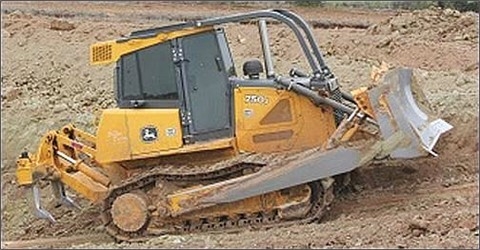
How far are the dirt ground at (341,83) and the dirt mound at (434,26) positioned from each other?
0.03 meters

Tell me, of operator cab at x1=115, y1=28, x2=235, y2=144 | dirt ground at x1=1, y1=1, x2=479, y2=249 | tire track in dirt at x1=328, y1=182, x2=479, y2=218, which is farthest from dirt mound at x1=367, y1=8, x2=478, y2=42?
operator cab at x1=115, y1=28, x2=235, y2=144

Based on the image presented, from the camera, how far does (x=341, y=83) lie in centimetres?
1717

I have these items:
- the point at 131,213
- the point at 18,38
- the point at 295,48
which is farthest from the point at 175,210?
the point at 18,38

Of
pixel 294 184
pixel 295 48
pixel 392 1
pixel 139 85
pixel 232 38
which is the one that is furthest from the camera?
pixel 392 1

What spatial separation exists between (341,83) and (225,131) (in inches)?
209

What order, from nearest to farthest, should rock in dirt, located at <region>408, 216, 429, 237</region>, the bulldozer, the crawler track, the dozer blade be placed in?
rock in dirt, located at <region>408, 216, 429, 237</region> < the dozer blade < the bulldozer < the crawler track

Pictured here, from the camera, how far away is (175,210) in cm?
1201

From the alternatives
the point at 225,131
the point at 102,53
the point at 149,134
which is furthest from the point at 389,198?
the point at 102,53

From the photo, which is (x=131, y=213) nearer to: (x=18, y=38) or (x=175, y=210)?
(x=175, y=210)

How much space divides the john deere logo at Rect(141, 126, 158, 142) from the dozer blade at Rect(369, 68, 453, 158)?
2479 mm

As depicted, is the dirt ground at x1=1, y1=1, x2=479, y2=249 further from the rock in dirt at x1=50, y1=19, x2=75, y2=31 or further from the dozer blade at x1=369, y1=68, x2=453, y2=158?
the dozer blade at x1=369, y1=68, x2=453, y2=158

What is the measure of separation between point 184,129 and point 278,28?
9.97 meters

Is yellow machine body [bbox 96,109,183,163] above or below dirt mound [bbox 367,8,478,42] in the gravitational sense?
below

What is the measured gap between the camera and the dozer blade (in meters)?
11.2
